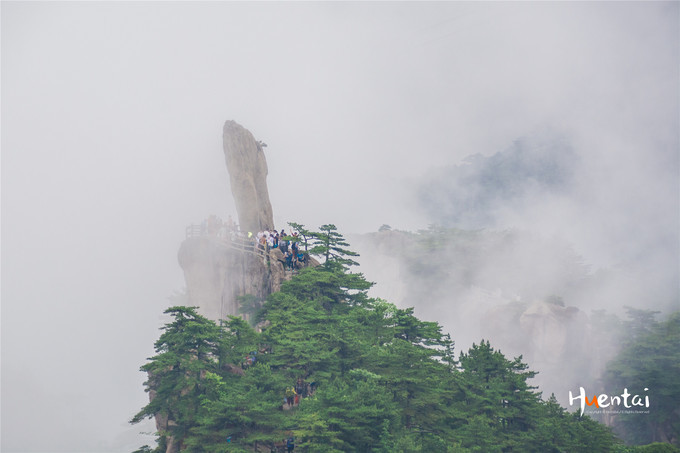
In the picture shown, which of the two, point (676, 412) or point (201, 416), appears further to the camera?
point (676, 412)

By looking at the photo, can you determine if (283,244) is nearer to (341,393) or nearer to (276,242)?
(276,242)

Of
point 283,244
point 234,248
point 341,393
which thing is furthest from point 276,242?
point 341,393

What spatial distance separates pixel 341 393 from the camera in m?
24.6

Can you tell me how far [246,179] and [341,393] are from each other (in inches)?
1168

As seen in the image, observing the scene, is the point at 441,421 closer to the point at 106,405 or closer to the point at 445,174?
the point at 445,174

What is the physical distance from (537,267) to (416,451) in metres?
66.1

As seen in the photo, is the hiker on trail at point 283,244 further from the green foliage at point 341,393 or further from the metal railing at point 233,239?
the green foliage at point 341,393

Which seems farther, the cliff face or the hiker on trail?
the cliff face

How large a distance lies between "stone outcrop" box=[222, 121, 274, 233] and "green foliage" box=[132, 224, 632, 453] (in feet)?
55.5

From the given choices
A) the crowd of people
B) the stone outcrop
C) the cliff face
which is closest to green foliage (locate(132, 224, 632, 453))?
the crowd of people

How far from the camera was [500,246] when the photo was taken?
86.8 meters

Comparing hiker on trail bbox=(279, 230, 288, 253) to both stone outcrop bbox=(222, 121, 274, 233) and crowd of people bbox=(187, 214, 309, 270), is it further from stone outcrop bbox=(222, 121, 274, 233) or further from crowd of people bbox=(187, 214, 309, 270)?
stone outcrop bbox=(222, 121, 274, 233)

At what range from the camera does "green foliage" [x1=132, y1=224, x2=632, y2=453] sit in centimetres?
2436

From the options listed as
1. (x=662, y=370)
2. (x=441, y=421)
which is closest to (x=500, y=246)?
(x=662, y=370)
